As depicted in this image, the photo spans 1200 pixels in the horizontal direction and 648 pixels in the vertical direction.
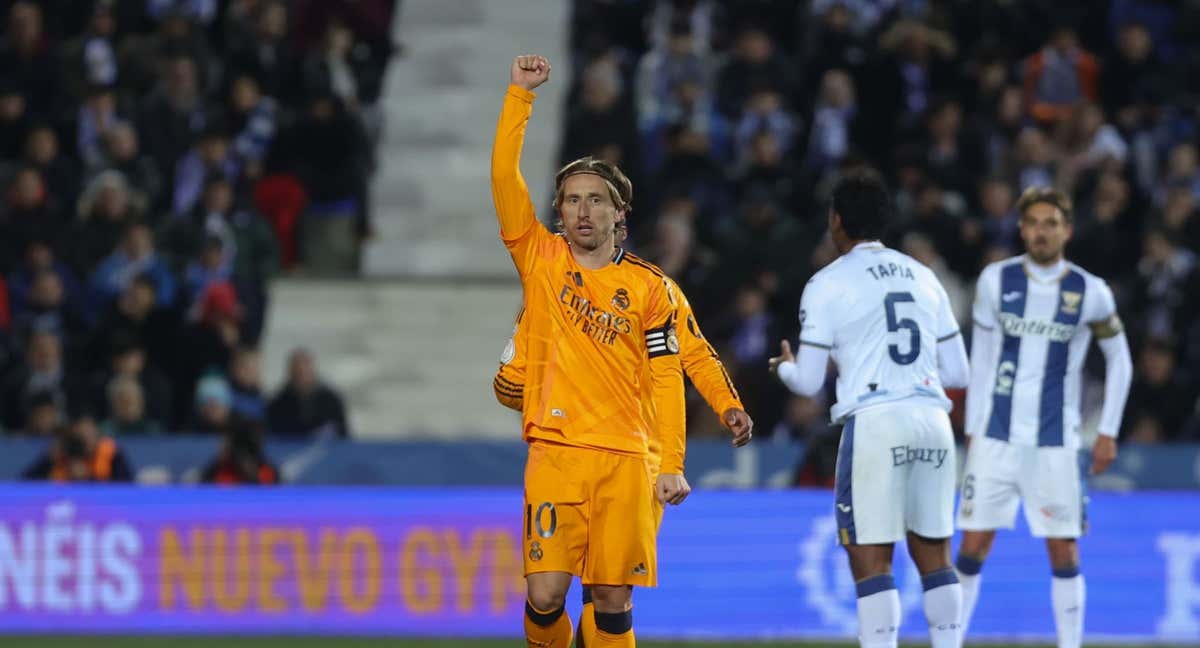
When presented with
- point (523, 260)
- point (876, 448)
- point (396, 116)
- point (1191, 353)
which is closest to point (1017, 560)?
point (1191, 353)

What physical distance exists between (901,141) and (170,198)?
6401mm

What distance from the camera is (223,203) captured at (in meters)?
17.5

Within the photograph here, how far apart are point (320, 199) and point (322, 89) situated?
1017 mm

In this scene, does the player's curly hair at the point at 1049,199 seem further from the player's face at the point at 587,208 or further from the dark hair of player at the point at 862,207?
the player's face at the point at 587,208

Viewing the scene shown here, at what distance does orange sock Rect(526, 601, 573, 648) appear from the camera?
8375mm

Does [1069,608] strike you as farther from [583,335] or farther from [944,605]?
[583,335]

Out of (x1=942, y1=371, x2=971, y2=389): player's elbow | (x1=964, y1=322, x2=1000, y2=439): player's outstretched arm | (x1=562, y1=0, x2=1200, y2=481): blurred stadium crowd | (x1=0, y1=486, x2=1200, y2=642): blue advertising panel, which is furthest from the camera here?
(x1=562, y1=0, x2=1200, y2=481): blurred stadium crowd

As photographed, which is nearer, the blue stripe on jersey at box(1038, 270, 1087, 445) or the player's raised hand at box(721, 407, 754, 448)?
the player's raised hand at box(721, 407, 754, 448)

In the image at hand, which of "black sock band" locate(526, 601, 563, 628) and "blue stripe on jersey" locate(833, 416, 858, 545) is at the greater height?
"blue stripe on jersey" locate(833, 416, 858, 545)

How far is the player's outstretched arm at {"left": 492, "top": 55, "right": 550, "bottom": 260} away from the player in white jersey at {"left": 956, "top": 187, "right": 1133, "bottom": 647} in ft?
11.5

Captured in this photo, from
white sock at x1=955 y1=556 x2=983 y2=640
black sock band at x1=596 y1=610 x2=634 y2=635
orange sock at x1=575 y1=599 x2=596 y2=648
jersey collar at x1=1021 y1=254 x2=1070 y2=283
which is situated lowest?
white sock at x1=955 y1=556 x2=983 y2=640

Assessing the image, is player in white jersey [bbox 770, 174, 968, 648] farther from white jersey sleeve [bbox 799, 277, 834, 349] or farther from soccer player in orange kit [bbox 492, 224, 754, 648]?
soccer player in orange kit [bbox 492, 224, 754, 648]

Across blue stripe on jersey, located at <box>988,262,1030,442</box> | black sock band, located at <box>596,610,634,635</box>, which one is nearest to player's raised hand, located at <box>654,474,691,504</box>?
black sock band, located at <box>596,610,634,635</box>

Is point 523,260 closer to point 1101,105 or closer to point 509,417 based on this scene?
point 509,417
